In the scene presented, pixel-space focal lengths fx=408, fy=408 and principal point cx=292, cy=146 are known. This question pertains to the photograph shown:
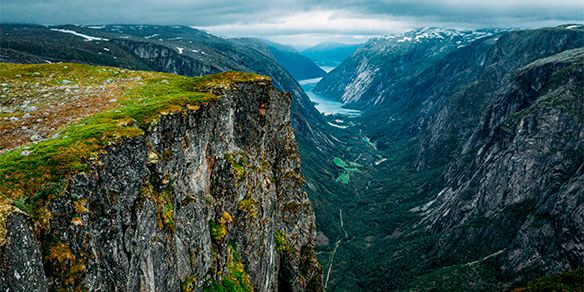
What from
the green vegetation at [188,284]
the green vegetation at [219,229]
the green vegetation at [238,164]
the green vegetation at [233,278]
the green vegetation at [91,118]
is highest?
the green vegetation at [91,118]

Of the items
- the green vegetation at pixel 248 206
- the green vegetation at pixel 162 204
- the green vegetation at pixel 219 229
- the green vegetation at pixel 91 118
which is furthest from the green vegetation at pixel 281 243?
the green vegetation at pixel 162 204

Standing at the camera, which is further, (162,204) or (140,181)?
(162,204)

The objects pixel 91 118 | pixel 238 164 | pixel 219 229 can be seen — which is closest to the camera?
pixel 91 118

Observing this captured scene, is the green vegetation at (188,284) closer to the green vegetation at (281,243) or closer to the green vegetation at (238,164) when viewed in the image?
the green vegetation at (238,164)

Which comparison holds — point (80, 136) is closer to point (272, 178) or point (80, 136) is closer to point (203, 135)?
point (203, 135)

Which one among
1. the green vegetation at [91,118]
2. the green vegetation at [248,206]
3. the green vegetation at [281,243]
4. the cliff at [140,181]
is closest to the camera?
the cliff at [140,181]

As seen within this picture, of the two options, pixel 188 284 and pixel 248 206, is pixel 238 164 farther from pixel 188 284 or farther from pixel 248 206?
pixel 188 284

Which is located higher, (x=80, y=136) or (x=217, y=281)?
(x=80, y=136)

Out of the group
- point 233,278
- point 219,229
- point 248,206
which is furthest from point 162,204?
point 248,206

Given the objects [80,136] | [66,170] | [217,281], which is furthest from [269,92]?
[66,170]
